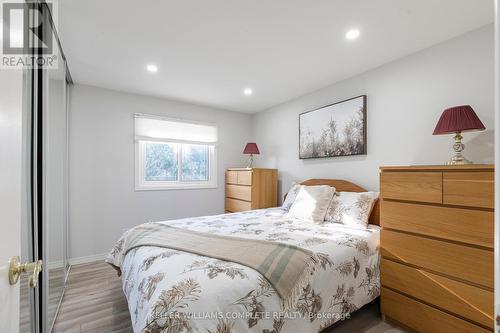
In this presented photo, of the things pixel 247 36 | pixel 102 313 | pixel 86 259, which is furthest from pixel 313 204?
pixel 86 259

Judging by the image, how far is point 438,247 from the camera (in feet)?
5.29

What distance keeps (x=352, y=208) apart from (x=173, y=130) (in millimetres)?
2901

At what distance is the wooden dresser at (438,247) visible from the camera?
56.1 inches

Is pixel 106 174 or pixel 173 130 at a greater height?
pixel 173 130

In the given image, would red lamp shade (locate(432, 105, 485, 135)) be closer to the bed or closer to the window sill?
the bed

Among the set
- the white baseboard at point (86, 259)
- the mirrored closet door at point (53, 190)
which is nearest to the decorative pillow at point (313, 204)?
the mirrored closet door at point (53, 190)

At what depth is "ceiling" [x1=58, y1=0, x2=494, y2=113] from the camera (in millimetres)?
1704

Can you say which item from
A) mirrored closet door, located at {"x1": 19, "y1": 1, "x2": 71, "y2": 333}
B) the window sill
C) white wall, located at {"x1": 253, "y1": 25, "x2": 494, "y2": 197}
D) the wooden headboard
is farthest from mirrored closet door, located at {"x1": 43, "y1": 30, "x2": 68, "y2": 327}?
white wall, located at {"x1": 253, "y1": 25, "x2": 494, "y2": 197}

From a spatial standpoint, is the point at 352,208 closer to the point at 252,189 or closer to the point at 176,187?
the point at 252,189

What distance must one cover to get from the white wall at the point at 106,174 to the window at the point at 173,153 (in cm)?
12

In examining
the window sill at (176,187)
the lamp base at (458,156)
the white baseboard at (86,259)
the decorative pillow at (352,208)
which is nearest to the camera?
the lamp base at (458,156)

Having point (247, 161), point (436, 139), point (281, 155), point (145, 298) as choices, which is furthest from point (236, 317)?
point (247, 161)

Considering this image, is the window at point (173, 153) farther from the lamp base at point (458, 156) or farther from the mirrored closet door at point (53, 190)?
the lamp base at point (458, 156)

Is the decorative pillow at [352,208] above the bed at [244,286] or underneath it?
above
